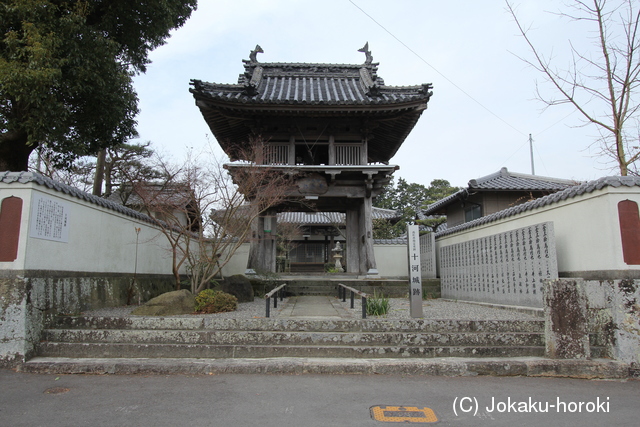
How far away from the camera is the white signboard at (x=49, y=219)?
552cm

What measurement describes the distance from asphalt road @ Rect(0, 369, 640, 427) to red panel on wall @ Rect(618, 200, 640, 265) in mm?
1747

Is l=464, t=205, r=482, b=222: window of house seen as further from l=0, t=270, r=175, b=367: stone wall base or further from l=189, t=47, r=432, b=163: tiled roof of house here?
l=0, t=270, r=175, b=367: stone wall base

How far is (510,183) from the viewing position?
15.4 metres

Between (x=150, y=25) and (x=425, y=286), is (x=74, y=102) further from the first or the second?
(x=425, y=286)

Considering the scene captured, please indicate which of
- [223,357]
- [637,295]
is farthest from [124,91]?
[637,295]

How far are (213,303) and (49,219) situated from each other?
120 inches

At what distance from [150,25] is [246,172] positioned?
170 inches

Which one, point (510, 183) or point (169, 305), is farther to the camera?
point (510, 183)

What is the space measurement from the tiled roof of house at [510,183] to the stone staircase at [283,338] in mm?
9887

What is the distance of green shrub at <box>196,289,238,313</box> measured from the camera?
24.0 ft

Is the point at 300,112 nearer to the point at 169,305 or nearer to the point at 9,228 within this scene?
the point at 169,305

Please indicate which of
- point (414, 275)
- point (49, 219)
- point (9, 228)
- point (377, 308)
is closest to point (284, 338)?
point (377, 308)

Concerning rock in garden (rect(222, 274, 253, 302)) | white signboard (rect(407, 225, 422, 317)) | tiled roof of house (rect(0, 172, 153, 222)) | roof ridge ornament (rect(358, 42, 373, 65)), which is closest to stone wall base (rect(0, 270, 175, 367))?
tiled roof of house (rect(0, 172, 153, 222))

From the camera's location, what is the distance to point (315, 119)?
1231 cm
